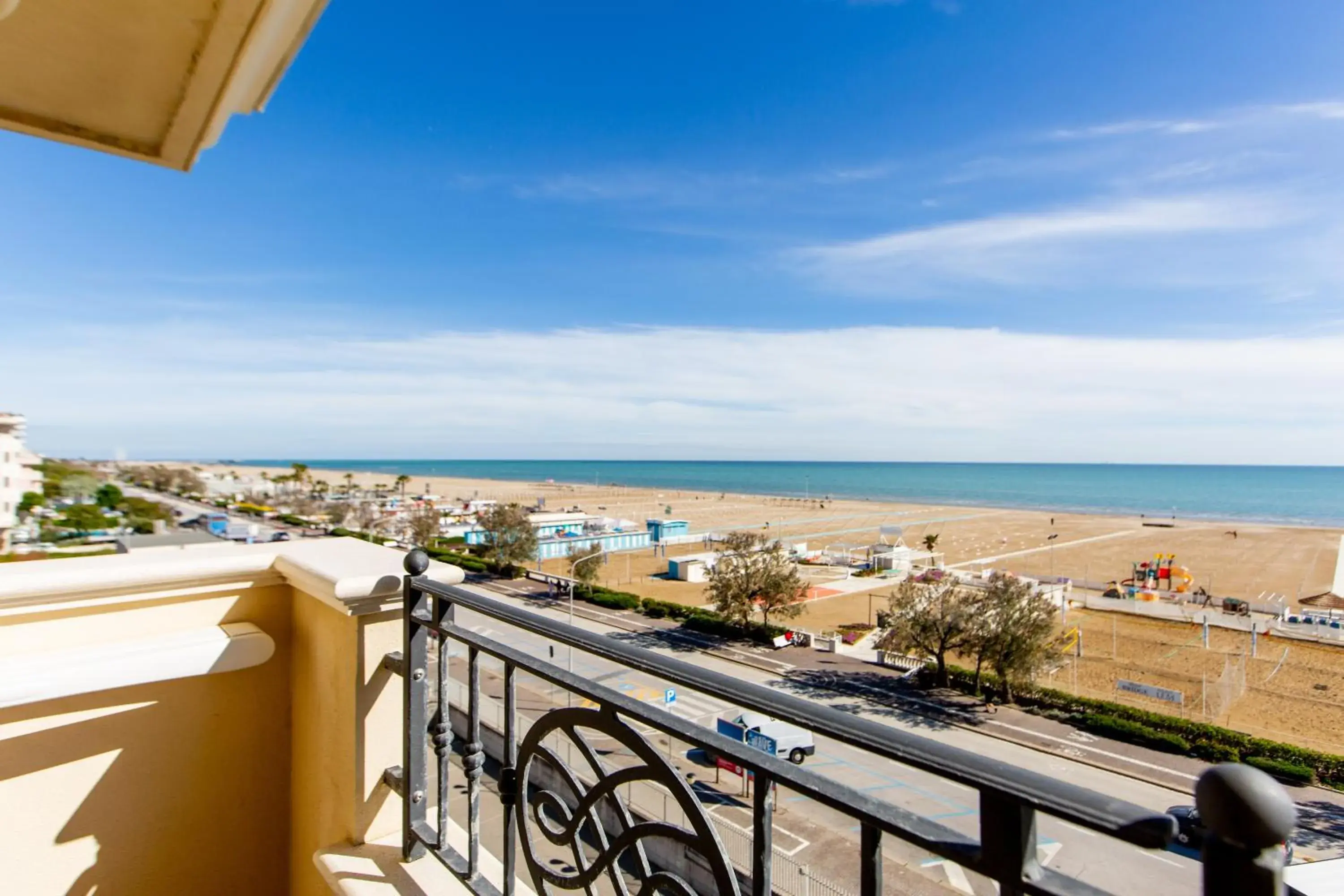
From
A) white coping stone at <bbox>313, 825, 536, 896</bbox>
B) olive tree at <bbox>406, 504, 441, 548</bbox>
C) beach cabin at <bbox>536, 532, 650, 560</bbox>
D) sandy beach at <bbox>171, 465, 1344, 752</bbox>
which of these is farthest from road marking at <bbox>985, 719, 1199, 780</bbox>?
olive tree at <bbox>406, 504, 441, 548</bbox>

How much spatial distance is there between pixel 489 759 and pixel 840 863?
6210 millimetres

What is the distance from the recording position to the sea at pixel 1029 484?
7819cm

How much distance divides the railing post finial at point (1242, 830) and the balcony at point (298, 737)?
0.58m

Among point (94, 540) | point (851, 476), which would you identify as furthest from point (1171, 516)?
point (94, 540)

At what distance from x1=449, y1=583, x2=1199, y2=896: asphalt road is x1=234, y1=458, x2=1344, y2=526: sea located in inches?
2682

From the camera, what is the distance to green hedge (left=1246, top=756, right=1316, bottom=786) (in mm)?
13109

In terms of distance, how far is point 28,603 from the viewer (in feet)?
7.02

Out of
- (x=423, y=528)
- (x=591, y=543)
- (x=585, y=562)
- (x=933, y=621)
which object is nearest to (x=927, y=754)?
(x=933, y=621)

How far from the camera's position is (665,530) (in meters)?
42.5

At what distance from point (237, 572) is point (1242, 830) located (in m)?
2.73

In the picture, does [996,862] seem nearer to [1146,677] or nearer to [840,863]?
[840,863]

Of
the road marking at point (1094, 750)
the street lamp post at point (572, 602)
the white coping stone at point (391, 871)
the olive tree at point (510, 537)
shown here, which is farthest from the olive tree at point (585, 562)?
Answer: the white coping stone at point (391, 871)

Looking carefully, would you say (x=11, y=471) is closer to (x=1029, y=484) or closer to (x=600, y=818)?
(x=600, y=818)

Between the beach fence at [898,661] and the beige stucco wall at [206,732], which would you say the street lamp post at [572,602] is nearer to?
the beige stucco wall at [206,732]
